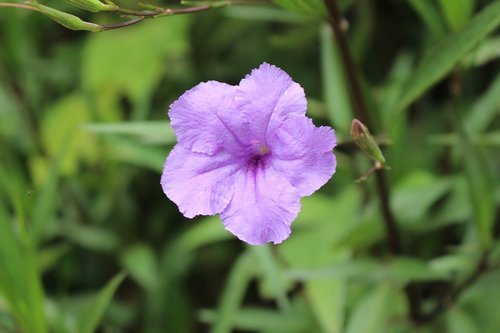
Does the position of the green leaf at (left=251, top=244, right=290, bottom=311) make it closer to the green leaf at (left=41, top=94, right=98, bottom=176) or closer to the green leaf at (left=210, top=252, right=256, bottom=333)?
the green leaf at (left=210, top=252, right=256, bottom=333)

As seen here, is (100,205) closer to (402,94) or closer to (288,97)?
(402,94)

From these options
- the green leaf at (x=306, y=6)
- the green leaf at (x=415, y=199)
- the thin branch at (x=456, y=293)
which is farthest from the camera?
the green leaf at (x=415, y=199)

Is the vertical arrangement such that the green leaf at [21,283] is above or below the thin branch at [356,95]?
below

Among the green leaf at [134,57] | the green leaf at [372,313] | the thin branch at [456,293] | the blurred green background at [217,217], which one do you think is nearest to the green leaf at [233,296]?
the blurred green background at [217,217]

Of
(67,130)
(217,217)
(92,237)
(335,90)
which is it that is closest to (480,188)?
(335,90)

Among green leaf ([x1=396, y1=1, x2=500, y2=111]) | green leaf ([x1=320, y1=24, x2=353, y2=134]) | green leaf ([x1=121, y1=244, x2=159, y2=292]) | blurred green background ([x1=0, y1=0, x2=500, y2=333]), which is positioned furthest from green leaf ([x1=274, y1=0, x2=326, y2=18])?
green leaf ([x1=121, y1=244, x2=159, y2=292])

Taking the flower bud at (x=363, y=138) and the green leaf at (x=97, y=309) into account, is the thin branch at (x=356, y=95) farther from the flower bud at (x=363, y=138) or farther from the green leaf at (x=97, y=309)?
the green leaf at (x=97, y=309)

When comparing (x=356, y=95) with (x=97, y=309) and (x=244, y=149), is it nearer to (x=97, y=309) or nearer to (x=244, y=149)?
(x=244, y=149)
